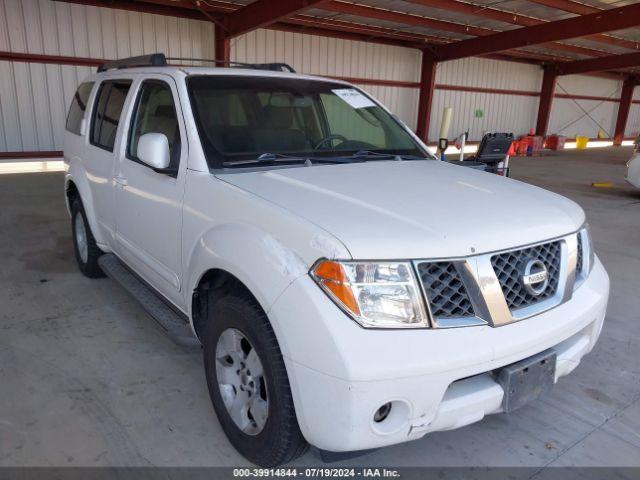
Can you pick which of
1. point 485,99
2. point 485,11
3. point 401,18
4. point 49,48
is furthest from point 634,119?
point 49,48

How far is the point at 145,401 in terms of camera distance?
2.62m

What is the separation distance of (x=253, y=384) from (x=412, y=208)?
0.96 meters

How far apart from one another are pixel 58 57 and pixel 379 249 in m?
11.9

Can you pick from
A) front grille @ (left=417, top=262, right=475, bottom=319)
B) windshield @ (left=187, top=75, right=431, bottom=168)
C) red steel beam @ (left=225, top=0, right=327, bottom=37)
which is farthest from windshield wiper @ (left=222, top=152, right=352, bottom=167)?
red steel beam @ (left=225, top=0, right=327, bottom=37)

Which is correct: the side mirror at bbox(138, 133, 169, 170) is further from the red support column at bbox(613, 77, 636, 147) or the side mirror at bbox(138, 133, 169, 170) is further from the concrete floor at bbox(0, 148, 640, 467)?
the red support column at bbox(613, 77, 636, 147)

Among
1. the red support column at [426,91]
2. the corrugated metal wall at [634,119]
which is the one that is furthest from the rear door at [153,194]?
the corrugated metal wall at [634,119]

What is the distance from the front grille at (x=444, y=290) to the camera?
1762 millimetres

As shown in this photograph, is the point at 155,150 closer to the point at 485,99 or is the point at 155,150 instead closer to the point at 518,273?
the point at 518,273

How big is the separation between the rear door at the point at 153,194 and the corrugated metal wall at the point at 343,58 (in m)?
11.2

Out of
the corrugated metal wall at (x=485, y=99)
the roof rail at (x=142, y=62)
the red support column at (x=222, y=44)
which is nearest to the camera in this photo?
the roof rail at (x=142, y=62)

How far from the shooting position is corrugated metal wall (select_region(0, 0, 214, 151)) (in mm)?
10711

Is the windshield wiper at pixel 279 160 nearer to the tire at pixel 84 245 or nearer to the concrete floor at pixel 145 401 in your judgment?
the concrete floor at pixel 145 401

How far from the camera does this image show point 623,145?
87.2ft

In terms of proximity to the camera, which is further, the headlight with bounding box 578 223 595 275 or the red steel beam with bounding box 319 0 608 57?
the red steel beam with bounding box 319 0 608 57
